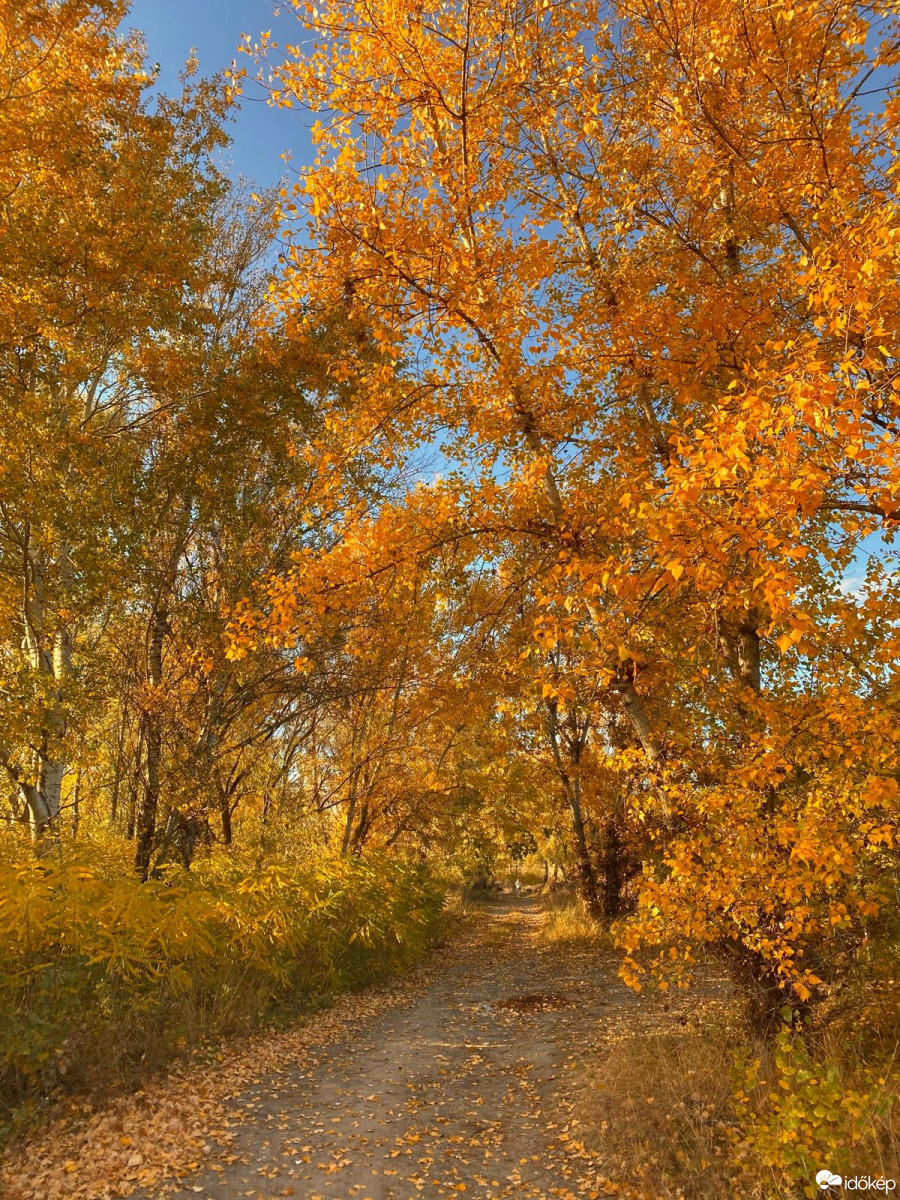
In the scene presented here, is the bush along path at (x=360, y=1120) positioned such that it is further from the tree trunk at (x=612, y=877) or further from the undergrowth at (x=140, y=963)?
the tree trunk at (x=612, y=877)

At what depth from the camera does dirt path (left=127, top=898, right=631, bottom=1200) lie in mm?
4090

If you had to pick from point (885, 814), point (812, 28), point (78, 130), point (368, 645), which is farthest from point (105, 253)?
point (885, 814)

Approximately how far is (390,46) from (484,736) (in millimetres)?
11570

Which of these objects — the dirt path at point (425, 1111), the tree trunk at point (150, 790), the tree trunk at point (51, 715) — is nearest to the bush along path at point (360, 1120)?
the dirt path at point (425, 1111)

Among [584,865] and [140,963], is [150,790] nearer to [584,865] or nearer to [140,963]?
[140,963]

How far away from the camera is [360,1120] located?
16.4ft

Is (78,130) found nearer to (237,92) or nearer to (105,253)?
(105,253)

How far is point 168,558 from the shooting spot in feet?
32.5

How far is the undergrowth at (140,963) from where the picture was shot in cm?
469

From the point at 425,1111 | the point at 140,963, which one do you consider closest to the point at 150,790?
the point at 140,963

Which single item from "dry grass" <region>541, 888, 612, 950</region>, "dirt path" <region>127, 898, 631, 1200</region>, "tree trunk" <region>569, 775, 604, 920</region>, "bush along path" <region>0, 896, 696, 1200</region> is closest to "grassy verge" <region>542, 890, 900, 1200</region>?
Result: "bush along path" <region>0, 896, 696, 1200</region>

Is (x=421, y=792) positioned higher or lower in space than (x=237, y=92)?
lower

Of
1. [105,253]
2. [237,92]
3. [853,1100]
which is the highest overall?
[105,253]

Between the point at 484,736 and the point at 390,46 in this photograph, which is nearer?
the point at 390,46
